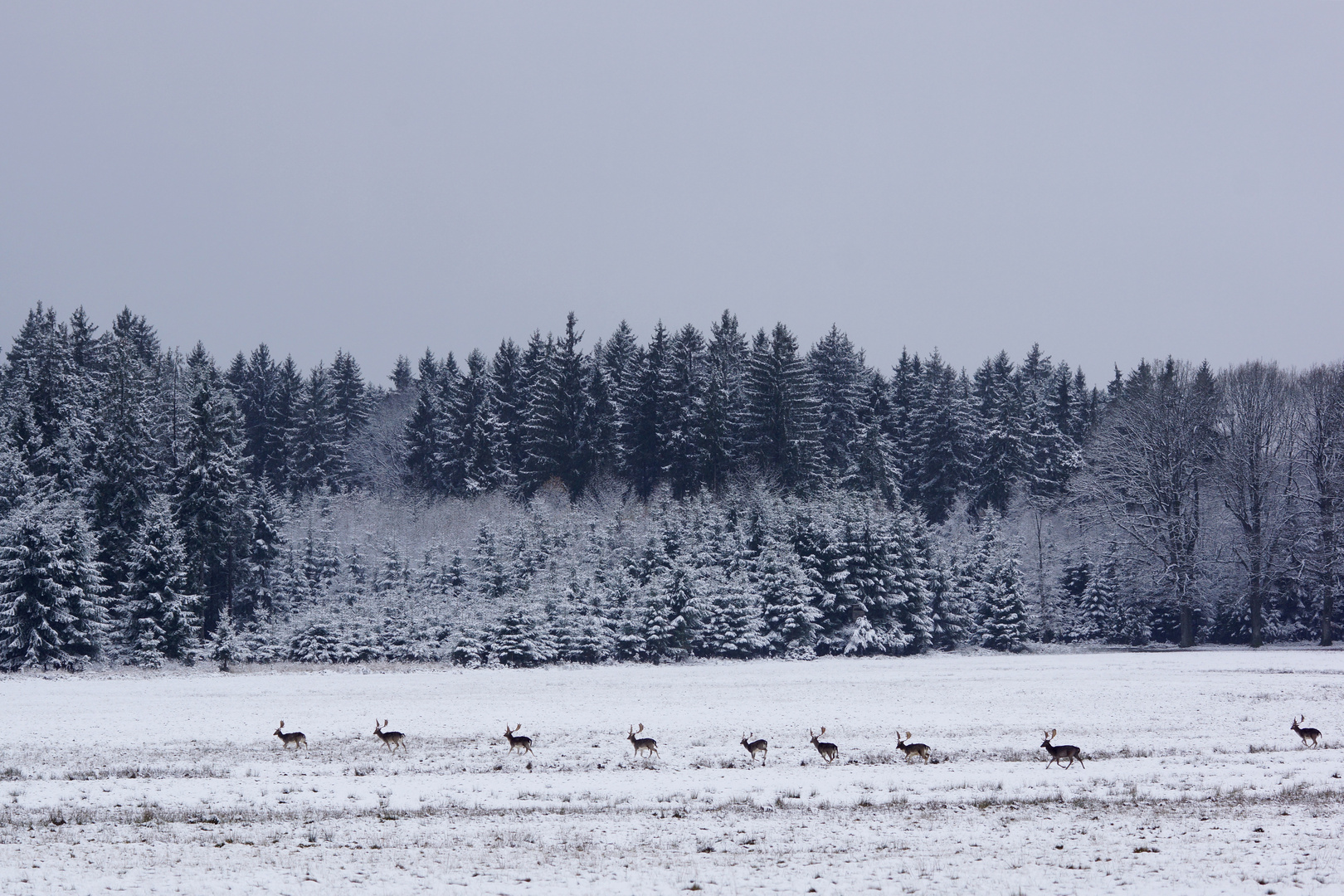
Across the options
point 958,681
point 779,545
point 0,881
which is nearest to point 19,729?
point 0,881

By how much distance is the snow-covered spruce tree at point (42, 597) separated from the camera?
49.1 m

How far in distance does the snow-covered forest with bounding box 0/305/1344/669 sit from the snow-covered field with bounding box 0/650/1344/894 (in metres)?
20.9

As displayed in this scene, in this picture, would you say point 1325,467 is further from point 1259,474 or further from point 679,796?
point 679,796

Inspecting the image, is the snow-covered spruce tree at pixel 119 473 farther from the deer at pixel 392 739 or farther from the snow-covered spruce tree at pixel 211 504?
the deer at pixel 392 739

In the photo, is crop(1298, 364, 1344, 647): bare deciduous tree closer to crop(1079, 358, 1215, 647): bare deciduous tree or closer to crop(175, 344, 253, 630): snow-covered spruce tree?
crop(1079, 358, 1215, 647): bare deciduous tree

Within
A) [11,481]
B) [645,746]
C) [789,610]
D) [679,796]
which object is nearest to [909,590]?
[789,610]

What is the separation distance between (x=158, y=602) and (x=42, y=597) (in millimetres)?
5739

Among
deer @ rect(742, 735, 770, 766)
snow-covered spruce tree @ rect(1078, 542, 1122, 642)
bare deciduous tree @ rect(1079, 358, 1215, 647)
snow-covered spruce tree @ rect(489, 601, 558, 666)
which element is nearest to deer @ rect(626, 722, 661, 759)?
deer @ rect(742, 735, 770, 766)

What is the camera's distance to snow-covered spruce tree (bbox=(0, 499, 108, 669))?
1934 inches

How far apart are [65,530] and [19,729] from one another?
28.7m

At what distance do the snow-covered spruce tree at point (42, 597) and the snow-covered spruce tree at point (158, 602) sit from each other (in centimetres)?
216

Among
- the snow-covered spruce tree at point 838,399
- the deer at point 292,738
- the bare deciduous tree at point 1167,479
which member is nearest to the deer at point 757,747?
the deer at point 292,738

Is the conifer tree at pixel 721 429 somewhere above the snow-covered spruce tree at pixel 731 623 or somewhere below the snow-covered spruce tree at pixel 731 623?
above

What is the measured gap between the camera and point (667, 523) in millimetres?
64812
